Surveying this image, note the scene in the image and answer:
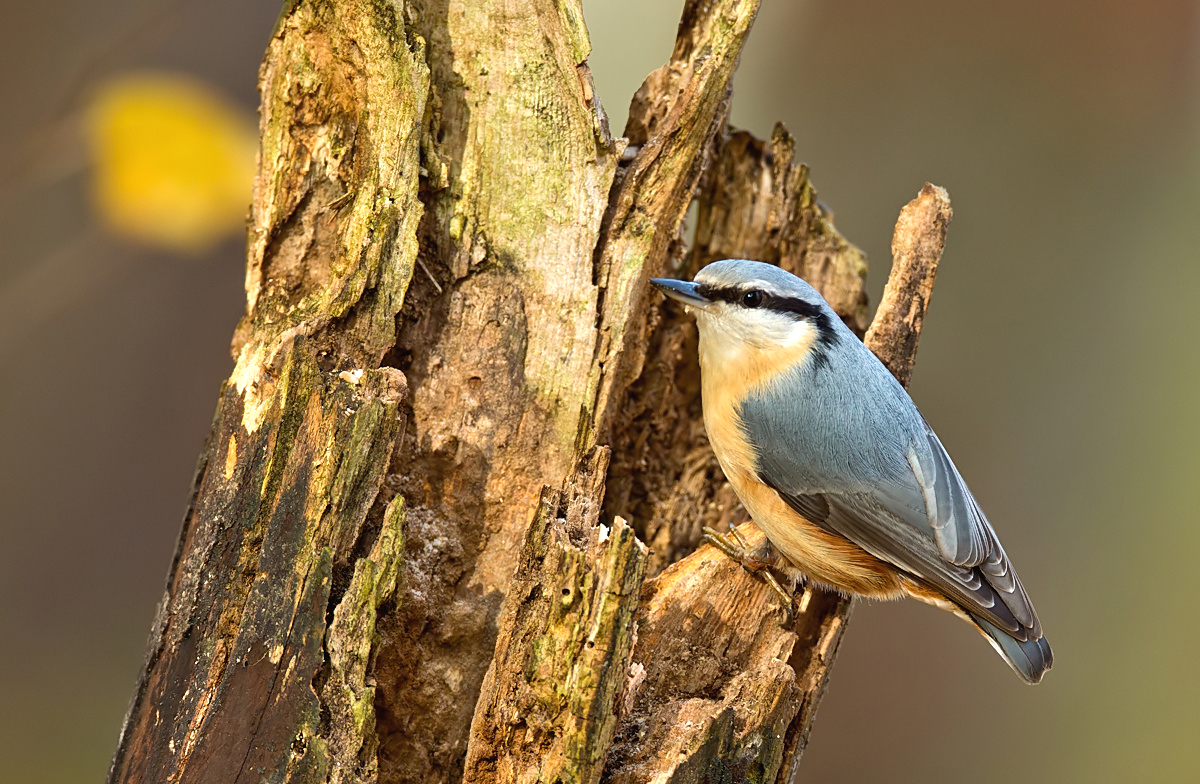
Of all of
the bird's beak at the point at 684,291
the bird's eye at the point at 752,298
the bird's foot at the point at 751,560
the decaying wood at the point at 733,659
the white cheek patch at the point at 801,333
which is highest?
the bird's eye at the point at 752,298

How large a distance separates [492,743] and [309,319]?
0.93 m

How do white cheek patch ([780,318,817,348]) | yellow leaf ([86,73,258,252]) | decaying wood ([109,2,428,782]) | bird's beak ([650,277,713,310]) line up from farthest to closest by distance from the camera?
1. yellow leaf ([86,73,258,252])
2. white cheek patch ([780,318,817,348])
3. bird's beak ([650,277,713,310])
4. decaying wood ([109,2,428,782])

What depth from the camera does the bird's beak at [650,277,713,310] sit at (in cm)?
231

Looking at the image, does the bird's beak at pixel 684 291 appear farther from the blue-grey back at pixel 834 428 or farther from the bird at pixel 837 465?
the blue-grey back at pixel 834 428

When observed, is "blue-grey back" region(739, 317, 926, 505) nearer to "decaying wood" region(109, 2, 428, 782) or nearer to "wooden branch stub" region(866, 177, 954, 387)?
"wooden branch stub" region(866, 177, 954, 387)

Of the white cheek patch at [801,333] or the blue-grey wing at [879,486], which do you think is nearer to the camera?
the blue-grey wing at [879,486]

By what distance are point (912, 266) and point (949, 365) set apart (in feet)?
7.62

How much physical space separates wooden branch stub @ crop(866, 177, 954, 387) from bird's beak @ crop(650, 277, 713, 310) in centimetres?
60

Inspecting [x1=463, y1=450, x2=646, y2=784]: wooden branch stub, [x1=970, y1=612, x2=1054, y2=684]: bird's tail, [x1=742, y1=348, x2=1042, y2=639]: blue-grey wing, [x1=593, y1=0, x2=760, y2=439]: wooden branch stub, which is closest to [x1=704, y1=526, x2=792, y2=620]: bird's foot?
[x1=742, y1=348, x2=1042, y2=639]: blue-grey wing

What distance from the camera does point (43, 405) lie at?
4281mm

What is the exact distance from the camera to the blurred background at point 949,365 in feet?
13.7

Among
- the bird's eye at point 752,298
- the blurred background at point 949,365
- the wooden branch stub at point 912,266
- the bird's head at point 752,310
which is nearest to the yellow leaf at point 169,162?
the blurred background at point 949,365

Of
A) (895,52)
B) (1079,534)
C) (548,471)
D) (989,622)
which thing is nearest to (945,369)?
(1079,534)

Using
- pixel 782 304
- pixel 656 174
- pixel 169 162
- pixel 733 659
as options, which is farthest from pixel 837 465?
pixel 169 162
